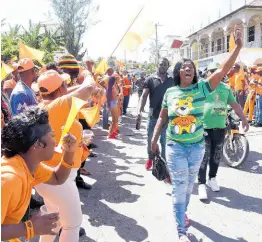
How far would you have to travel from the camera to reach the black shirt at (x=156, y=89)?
5.18 m

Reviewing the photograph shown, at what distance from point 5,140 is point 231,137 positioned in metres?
4.82

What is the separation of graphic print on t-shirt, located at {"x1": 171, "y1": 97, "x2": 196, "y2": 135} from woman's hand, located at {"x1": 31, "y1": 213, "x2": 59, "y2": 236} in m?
1.83

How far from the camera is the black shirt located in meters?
5.18

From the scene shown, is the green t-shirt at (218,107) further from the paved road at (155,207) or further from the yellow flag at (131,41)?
the yellow flag at (131,41)

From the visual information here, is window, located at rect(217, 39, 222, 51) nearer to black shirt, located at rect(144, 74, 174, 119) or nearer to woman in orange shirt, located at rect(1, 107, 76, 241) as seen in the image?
black shirt, located at rect(144, 74, 174, 119)

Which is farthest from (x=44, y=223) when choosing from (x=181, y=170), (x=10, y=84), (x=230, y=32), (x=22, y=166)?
(x=230, y=32)

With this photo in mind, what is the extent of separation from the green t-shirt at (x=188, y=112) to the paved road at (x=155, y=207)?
107 centimetres

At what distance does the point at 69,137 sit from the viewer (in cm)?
205

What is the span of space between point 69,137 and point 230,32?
28.0 m

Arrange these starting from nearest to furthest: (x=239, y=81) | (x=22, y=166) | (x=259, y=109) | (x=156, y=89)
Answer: (x=22, y=166) → (x=156, y=89) → (x=259, y=109) → (x=239, y=81)

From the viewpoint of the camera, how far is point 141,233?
3549 mm

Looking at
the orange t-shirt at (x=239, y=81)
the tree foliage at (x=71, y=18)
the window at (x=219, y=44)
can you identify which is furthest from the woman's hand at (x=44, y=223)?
the window at (x=219, y=44)

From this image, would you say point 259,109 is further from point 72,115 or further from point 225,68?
point 72,115

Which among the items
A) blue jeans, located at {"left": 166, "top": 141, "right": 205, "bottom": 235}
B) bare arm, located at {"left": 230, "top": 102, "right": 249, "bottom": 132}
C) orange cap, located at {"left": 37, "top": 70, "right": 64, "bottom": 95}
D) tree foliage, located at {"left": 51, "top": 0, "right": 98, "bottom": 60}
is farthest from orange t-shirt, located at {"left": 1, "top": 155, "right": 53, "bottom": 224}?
tree foliage, located at {"left": 51, "top": 0, "right": 98, "bottom": 60}
